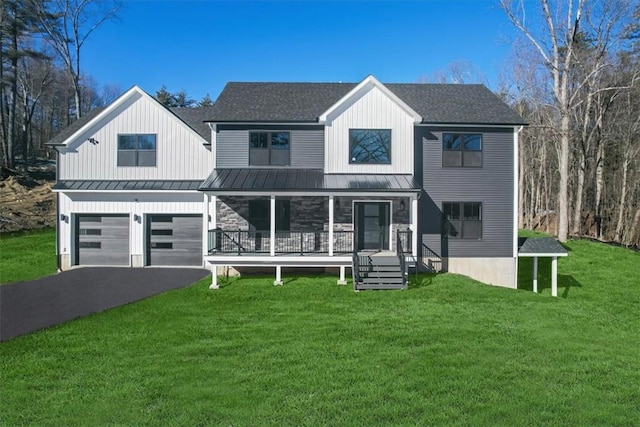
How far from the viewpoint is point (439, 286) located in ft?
39.3

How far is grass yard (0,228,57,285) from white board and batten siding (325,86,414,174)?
11.6m

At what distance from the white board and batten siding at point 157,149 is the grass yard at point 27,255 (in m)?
3.80

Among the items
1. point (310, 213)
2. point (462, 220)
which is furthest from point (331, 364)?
point (462, 220)

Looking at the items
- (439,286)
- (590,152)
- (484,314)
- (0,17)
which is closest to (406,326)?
(484,314)

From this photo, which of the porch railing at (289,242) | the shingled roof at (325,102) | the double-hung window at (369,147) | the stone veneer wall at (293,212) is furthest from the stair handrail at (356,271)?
the shingled roof at (325,102)

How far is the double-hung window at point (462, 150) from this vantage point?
46.8 feet

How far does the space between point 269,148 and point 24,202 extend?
59.8 feet

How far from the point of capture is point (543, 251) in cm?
1379

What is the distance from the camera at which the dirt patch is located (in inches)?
814

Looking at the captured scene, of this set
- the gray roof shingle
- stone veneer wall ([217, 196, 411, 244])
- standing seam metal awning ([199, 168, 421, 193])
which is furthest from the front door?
the gray roof shingle

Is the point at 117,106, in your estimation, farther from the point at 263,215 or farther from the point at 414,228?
the point at 414,228

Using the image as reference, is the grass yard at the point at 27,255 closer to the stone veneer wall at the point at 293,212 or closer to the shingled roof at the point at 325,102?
the stone veneer wall at the point at 293,212

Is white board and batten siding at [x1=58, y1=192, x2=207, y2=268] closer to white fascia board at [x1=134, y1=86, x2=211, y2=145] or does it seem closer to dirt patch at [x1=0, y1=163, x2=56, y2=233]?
white fascia board at [x1=134, y1=86, x2=211, y2=145]

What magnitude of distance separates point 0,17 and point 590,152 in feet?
137
